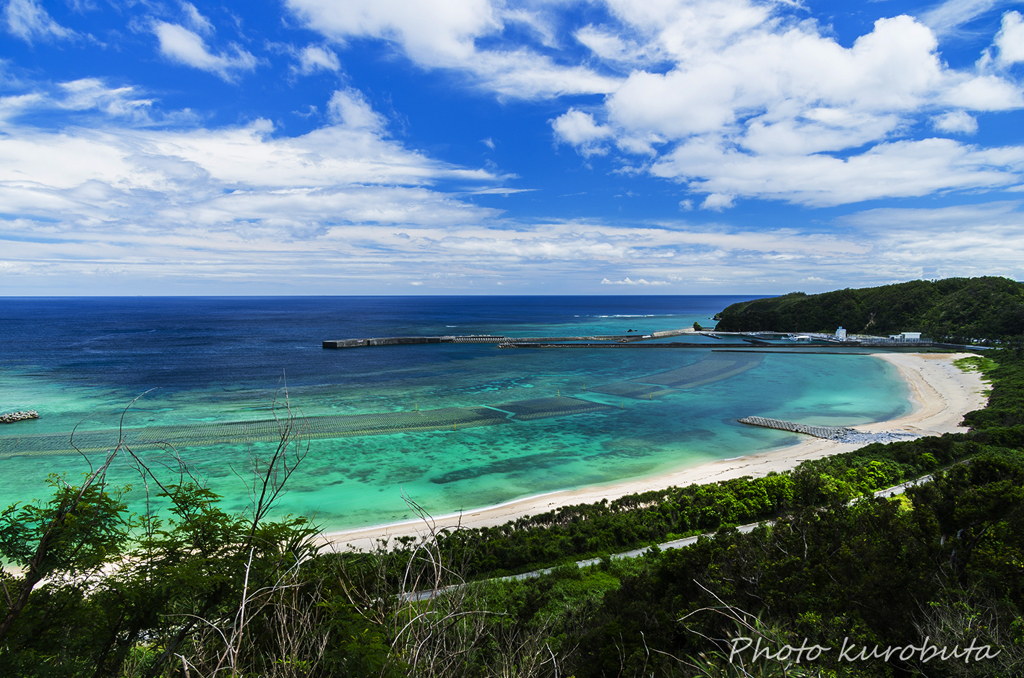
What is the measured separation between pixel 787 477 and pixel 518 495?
12.0 metres

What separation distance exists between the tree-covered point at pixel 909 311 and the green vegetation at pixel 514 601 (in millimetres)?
96776

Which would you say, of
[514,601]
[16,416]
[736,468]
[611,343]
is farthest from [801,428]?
[611,343]

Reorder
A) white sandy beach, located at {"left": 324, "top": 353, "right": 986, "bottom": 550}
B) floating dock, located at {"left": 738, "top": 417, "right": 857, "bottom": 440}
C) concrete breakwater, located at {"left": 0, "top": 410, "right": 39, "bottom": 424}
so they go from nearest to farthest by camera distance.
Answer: white sandy beach, located at {"left": 324, "top": 353, "right": 986, "bottom": 550}
floating dock, located at {"left": 738, "top": 417, "right": 857, "bottom": 440}
concrete breakwater, located at {"left": 0, "top": 410, "right": 39, "bottom": 424}

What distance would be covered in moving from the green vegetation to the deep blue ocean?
3.06 metres

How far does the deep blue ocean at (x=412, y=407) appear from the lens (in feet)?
81.1

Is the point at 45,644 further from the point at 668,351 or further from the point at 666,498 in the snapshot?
the point at 668,351

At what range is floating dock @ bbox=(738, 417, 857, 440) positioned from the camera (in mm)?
32188

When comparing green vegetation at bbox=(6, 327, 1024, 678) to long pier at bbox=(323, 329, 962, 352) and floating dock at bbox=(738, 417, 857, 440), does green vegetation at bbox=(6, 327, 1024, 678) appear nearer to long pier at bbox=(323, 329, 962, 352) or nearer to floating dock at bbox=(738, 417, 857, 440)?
floating dock at bbox=(738, 417, 857, 440)

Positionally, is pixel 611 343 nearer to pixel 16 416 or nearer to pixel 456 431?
pixel 456 431

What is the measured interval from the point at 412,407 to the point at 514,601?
30.4m

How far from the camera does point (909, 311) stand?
102688 mm

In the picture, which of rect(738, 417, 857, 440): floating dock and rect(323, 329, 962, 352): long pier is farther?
rect(323, 329, 962, 352): long pier

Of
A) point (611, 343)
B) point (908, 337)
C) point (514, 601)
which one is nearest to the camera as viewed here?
point (514, 601)

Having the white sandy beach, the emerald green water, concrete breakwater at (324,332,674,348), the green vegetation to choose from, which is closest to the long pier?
concrete breakwater at (324,332,674,348)
